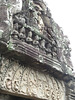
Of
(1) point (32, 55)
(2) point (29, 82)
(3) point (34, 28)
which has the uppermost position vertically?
(3) point (34, 28)

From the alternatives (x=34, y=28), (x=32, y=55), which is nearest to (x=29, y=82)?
(x=32, y=55)

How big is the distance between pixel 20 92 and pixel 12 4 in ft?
4.70

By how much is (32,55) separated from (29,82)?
47 centimetres

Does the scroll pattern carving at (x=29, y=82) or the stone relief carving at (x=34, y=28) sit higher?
the stone relief carving at (x=34, y=28)

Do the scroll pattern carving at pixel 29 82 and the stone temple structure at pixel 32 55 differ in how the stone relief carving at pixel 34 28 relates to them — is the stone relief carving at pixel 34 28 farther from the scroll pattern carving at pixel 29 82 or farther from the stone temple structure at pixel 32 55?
the scroll pattern carving at pixel 29 82

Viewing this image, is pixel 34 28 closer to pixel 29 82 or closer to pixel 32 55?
pixel 32 55

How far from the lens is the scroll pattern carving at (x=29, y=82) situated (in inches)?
124

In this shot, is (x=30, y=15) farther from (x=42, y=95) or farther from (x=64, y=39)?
(x=42, y=95)

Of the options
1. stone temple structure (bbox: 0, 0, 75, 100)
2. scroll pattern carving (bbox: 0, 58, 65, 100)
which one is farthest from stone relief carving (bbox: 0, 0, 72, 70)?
scroll pattern carving (bbox: 0, 58, 65, 100)

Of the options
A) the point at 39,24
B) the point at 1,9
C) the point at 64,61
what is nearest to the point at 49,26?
the point at 39,24

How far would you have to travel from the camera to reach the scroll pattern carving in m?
3.15

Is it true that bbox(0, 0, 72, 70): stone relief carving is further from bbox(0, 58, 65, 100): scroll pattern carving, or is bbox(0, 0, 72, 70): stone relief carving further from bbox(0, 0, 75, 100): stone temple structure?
bbox(0, 58, 65, 100): scroll pattern carving

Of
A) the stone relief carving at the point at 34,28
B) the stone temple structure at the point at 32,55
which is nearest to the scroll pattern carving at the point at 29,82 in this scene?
the stone temple structure at the point at 32,55

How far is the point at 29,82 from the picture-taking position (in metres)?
3.52
